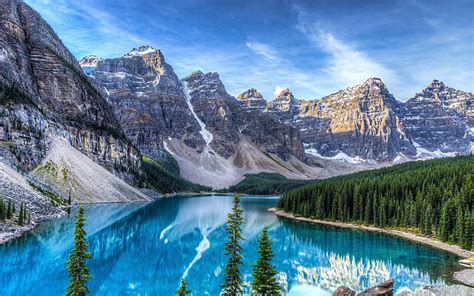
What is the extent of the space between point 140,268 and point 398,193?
217 ft

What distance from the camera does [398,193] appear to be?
90.0 meters

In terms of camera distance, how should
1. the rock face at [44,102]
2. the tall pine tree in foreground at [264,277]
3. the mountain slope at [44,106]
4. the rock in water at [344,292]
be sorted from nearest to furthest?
the tall pine tree in foreground at [264,277], the rock in water at [344,292], the mountain slope at [44,106], the rock face at [44,102]

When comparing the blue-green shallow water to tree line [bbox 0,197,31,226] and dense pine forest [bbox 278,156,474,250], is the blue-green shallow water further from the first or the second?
→ dense pine forest [bbox 278,156,474,250]

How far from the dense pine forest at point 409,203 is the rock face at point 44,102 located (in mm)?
77166

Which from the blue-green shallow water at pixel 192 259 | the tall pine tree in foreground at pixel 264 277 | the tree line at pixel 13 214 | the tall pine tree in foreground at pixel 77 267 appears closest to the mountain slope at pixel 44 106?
the tree line at pixel 13 214

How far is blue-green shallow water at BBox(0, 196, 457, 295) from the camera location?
3731cm

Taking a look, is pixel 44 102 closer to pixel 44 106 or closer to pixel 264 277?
pixel 44 106

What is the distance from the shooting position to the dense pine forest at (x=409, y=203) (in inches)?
2596

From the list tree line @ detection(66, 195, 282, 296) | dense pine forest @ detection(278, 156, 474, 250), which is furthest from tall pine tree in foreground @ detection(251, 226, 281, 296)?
dense pine forest @ detection(278, 156, 474, 250)

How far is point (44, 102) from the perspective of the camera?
5837 inches

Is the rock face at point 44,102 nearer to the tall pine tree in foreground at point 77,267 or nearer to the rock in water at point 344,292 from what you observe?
the tall pine tree in foreground at point 77,267

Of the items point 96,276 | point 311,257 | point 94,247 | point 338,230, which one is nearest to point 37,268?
point 96,276

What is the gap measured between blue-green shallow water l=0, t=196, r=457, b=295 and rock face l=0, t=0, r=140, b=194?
4533cm

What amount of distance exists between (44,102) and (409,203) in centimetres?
12996
